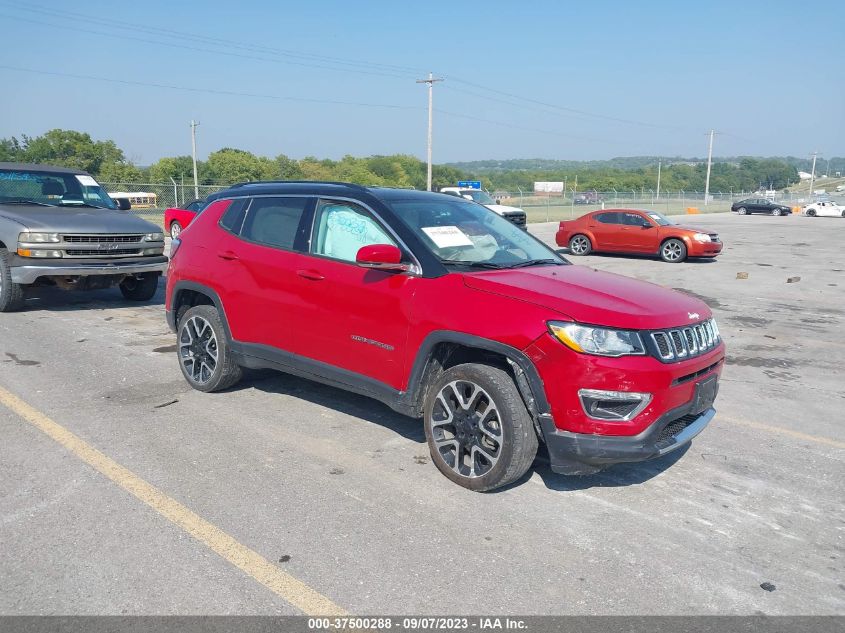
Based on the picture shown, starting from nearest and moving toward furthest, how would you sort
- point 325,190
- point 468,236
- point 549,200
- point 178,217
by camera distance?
1. point 468,236
2. point 325,190
3. point 178,217
4. point 549,200

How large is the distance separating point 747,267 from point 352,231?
49.4ft

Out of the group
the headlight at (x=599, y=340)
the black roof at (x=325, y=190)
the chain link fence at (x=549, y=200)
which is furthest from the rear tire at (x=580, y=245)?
the headlight at (x=599, y=340)

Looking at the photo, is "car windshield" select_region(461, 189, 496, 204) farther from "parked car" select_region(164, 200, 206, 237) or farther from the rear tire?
"parked car" select_region(164, 200, 206, 237)

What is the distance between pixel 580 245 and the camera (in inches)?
794

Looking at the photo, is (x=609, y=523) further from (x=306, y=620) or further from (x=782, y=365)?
(x=782, y=365)

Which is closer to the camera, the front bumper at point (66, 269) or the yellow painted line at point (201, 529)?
the yellow painted line at point (201, 529)

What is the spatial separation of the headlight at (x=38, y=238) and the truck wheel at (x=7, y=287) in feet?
1.18

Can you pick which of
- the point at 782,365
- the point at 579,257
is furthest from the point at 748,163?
the point at 782,365

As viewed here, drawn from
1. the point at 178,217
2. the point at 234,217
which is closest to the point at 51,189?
the point at 234,217

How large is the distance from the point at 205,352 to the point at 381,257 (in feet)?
7.61

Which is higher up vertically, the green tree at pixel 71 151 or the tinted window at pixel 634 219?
the green tree at pixel 71 151

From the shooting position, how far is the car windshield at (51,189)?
9.75m

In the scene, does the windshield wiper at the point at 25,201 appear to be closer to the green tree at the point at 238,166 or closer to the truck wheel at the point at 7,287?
the truck wheel at the point at 7,287

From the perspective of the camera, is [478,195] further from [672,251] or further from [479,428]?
[479,428]
